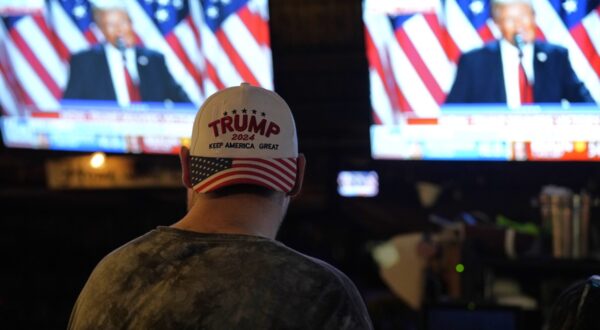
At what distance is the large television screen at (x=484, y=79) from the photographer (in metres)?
3.20

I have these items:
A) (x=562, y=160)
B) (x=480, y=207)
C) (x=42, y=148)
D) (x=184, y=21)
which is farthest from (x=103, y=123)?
(x=562, y=160)

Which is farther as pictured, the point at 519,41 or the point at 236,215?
the point at 519,41

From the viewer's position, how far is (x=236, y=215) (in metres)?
1.90

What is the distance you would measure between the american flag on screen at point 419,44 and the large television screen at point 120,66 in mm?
450

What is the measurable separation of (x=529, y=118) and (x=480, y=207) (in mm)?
633

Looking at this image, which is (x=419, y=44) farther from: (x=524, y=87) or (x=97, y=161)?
(x=97, y=161)

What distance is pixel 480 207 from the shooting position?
3.83 m

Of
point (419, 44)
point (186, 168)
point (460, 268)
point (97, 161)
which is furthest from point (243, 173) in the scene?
point (97, 161)

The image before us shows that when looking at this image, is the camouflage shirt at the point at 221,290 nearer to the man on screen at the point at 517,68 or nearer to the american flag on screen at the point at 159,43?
the man on screen at the point at 517,68

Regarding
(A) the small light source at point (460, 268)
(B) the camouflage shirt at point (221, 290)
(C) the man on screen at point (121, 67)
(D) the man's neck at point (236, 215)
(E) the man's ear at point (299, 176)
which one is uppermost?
(C) the man on screen at point (121, 67)

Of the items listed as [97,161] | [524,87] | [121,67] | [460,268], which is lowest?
[460,268]

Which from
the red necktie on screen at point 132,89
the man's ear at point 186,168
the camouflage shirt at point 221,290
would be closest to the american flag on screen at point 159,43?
the red necktie on screen at point 132,89

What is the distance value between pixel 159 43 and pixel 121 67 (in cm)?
19

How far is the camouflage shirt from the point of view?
1750 millimetres
